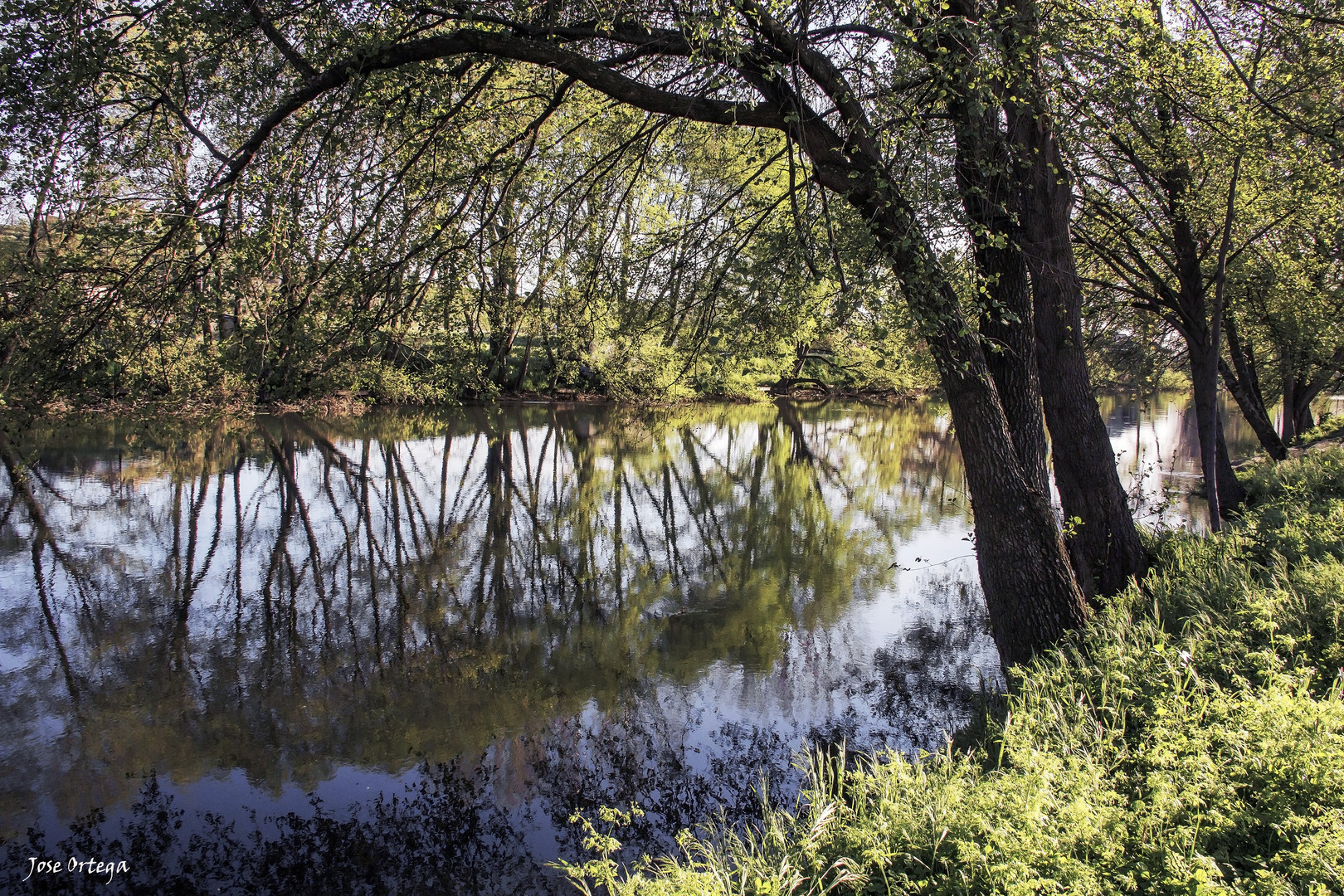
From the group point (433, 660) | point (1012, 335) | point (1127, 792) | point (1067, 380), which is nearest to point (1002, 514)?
point (1012, 335)

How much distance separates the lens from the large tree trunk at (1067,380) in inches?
244

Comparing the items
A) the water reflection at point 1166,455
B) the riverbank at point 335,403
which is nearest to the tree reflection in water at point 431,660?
the riverbank at point 335,403

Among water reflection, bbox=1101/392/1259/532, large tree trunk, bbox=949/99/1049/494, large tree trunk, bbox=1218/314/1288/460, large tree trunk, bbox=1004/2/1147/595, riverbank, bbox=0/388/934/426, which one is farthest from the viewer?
large tree trunk, bbox=1218/314/1288/460

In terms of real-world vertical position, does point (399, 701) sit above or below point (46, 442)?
below

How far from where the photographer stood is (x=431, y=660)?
785 centimetres

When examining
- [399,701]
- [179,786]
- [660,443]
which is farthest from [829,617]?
[660,443]

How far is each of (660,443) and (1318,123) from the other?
17.4 m

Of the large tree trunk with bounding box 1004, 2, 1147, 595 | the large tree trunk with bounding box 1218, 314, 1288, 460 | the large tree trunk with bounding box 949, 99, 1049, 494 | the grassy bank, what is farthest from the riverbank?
the large tree trunk with bounding box 1218, 314, 1288, 460

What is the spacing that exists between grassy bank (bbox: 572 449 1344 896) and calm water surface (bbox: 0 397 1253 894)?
3.90 feet

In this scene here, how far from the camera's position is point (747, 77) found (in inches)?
207

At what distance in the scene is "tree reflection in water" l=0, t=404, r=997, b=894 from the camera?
17.1ft

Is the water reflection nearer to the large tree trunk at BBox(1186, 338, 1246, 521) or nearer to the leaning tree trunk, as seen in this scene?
the large tree trunk at BBox(1186, 338, 1246, 521)

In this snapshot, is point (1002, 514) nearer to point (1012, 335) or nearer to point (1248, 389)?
point (1012, 335)

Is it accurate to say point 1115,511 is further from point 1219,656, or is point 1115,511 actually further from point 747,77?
point 747,77
